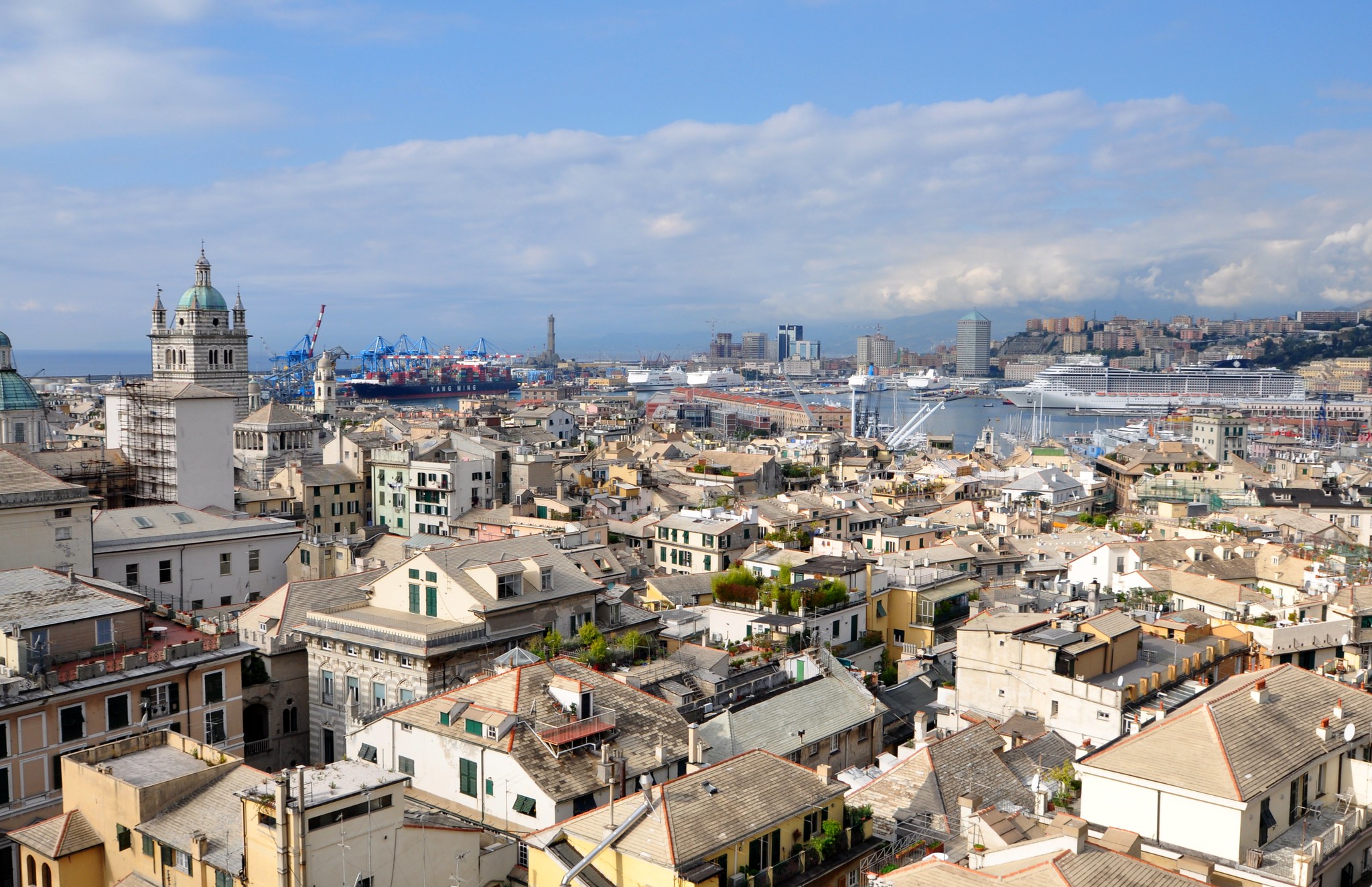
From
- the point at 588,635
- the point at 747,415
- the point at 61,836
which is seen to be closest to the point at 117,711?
the point at 61,836

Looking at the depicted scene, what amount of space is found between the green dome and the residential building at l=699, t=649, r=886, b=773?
4154 centimetres

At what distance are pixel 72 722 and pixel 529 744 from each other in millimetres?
5378

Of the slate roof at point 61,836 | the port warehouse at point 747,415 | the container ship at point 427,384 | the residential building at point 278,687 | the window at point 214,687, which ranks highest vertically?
the window at point 214,687

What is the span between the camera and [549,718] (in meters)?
13.2

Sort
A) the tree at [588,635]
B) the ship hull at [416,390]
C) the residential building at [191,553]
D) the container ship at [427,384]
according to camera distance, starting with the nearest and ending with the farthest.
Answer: the tree at [588,635] < the residential building at [191,553] < the ship hull at [416,390] < the container ship at [427,384]

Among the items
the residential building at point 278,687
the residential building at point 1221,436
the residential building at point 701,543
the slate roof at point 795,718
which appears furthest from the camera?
the residential building at point 1221,436

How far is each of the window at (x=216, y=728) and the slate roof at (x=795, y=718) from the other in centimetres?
628

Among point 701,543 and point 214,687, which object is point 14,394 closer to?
point 701,543

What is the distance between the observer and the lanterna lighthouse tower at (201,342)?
57500mm

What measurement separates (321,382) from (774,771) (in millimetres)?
91284

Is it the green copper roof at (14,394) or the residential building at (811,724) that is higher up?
the green copper roof at (14,394)

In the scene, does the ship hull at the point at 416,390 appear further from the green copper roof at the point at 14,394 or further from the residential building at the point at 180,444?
the residential building at the point at 180,444

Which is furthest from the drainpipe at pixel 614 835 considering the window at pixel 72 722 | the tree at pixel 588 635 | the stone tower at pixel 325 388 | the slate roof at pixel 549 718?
the stone tower at pixel 325 388

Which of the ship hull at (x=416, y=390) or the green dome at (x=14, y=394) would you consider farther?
the ship hull at (x=416, y=390)
